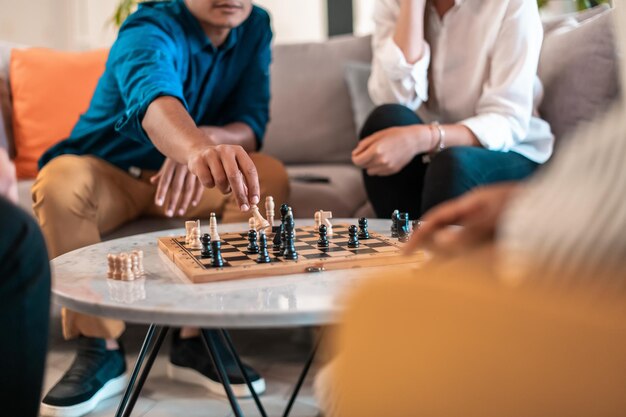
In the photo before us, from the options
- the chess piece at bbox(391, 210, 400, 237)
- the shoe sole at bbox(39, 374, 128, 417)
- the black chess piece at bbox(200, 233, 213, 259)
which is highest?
the black chess piece at bbox(200, 233, 213, 259)

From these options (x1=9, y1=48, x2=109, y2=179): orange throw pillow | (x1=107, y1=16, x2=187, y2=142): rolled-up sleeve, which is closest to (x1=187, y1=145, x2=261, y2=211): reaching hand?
(x1=107, y1=16, x2=187, y2=142): rolled-up sleeve

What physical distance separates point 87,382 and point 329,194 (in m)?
0.97

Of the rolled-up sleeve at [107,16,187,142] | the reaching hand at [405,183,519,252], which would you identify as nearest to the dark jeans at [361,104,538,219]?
the rolled-up sleeve at [107,16,187,142]

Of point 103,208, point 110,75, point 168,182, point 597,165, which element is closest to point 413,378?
point 597,165

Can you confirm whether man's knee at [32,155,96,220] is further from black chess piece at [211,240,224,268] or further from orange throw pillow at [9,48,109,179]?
black chess piece at [211,240,224,268]

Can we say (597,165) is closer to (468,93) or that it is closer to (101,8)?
(468,93)

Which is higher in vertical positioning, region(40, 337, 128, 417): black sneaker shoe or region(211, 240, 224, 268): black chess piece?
region(211, 240, 224, 268): black chess piece

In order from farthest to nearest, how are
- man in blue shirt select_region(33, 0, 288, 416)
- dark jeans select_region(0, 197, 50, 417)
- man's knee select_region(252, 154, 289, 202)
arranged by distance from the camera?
man's knee select_region(252, 154, 289, 202) → man in blue shirt select_region(33, 0, 288, 416) → dark jeans select_region(0, 197, 50, 417)

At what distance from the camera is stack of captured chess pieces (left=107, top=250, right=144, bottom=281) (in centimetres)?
118

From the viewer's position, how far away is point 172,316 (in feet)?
3.21

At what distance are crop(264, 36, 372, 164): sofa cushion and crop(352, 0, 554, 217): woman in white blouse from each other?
55 cm

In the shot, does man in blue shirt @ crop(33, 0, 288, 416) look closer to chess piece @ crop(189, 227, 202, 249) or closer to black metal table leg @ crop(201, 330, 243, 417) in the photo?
Result: chess piece @ crop(189, 227, 202, 249)

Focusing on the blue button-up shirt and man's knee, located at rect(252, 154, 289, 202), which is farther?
man's knee, located at rect(252, 154, 289, 202)

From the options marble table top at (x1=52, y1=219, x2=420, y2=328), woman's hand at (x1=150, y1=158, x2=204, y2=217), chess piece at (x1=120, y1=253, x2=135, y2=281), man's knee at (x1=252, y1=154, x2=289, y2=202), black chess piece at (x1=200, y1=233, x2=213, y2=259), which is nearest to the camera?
marble table top at (x1=52, y1=219, x2=420, y2=328)
